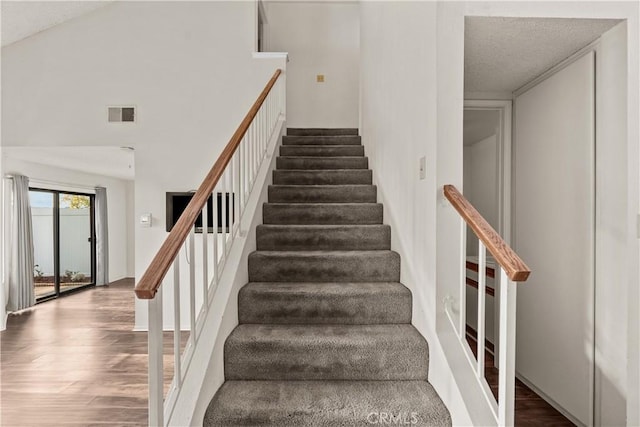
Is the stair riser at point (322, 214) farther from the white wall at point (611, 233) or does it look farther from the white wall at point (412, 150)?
the white wall at point (611, 233)

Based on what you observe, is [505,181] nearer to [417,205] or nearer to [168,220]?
[417,205]

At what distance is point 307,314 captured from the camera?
7.23 ft

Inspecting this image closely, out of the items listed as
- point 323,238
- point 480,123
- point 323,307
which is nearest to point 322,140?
point 480,123

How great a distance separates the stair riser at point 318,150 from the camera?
4.21 metres

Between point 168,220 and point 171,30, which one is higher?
point 171,30

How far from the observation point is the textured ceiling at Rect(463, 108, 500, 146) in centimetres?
316

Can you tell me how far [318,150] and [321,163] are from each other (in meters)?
0.34

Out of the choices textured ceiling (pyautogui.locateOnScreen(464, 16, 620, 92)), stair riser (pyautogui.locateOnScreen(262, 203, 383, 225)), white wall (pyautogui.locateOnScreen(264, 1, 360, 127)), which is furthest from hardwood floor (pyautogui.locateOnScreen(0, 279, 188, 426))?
white wall (pyautogui.locateOnScreen(264, 1, 360, 127))

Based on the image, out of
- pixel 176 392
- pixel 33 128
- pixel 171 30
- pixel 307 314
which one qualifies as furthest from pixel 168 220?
pixel 176 392

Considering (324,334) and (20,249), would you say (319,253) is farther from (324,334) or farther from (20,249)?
(20,249)

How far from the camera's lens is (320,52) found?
6.03 m

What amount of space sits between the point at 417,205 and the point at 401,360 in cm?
87

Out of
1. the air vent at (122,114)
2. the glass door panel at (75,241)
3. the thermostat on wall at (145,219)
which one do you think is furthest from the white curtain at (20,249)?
the thermostat on wall at (145,219)

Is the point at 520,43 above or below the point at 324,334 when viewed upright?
above
